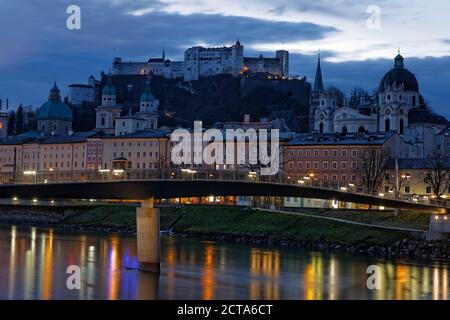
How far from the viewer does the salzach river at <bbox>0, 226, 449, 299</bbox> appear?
143 feet

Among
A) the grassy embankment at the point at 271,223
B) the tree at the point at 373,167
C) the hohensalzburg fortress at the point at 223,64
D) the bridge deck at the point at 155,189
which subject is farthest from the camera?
the hohensalzburg fortress at the point at 223,64

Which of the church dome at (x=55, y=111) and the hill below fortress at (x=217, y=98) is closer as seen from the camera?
the church dome at (x=55, y=111)

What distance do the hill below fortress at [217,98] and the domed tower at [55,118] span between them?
10.9m

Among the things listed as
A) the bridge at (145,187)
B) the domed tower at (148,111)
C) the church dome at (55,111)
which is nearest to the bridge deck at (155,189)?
the bridge at (145,187)

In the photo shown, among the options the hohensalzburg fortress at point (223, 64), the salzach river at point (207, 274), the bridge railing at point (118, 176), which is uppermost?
the hohensalzburg fortress at point (223, 64)

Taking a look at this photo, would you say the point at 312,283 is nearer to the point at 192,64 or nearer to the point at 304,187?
the point at 304,187

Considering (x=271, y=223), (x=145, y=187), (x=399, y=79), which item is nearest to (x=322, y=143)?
(x=399, y=79)

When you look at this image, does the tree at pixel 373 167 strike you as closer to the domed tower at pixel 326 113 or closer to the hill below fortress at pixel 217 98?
the domed tower at pixel 326 113

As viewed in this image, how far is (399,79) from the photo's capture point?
426 feet

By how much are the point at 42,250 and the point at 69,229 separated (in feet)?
94.7

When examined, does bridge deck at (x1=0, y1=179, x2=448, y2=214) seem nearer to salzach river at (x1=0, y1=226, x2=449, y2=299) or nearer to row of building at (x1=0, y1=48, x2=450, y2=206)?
salzach river at (x1=0, y1=226, x2=449, y2=299)

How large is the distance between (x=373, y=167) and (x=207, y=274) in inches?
1909

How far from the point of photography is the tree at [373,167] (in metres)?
94.9

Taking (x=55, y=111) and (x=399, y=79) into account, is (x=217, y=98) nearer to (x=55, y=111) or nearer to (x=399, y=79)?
(x=55, y=111)
